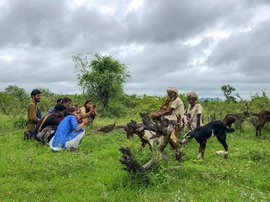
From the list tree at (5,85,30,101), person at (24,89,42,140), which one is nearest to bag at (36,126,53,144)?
person at (24,89,42,140)

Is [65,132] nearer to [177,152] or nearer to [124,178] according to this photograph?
[177,152]

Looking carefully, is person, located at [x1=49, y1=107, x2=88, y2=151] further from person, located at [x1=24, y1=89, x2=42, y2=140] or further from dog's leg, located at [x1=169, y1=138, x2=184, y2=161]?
dog's leg, located at [x1=169, y1=138, x2=184, y2=161]

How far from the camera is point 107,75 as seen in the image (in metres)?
29.0

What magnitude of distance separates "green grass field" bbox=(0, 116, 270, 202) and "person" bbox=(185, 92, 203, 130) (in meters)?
1.46

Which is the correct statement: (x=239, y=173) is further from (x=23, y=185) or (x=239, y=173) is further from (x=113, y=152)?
(x=23, y=185)

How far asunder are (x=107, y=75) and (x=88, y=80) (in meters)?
1.78

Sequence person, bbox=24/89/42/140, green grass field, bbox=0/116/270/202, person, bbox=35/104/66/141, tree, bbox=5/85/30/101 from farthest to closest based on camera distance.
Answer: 1. tree, bbox=5/85/30/101
2. person, bbox=24/89/42/140
3. person, bbox=35/104/66/141
4. green grass field, bbox=0/116/270/202

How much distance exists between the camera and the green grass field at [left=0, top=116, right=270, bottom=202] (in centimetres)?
646

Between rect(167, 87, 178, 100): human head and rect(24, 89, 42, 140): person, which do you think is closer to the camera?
rect(167, 87, 178, 100): human head

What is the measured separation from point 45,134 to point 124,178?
512 centimetres

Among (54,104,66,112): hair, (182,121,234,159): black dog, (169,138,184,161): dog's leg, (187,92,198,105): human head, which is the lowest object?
(169,138,184,161): dog's leg

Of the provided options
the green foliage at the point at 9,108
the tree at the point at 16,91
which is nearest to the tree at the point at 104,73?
the green foliage at the point at 9,108

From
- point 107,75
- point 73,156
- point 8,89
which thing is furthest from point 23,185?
point 8,89

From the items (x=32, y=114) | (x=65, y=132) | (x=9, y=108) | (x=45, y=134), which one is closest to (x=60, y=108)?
(x=45, y=134)
